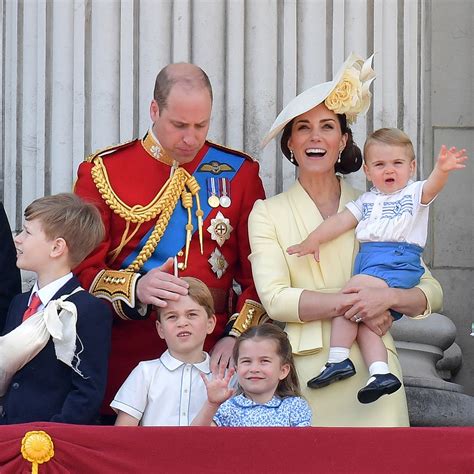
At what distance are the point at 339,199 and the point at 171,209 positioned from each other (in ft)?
1.87

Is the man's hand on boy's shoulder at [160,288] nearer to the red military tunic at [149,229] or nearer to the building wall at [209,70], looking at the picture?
the red military tunic at [149,229]

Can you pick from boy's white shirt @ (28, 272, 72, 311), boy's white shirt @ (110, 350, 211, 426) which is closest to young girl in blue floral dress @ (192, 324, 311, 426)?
boy's white shirt @ (110, 350, 211, 426)

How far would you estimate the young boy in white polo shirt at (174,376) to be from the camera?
509 centimetres

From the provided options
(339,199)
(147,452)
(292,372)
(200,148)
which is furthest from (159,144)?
(147,452)

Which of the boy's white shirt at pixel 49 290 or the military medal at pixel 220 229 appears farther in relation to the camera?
the military medal at pixel 220 229

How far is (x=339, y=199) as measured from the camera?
18.2 feet

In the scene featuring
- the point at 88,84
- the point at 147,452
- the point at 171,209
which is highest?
the point at 88,84

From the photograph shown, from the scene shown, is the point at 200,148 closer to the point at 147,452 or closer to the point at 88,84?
the point at 88,84

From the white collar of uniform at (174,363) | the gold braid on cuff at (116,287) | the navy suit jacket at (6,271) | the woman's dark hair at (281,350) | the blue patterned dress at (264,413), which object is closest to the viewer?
the blue patterned dress at (264,413)

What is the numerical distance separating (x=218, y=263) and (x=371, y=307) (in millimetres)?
680

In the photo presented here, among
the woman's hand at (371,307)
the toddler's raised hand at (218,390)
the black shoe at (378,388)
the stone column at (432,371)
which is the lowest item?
the stone column at (432,371)

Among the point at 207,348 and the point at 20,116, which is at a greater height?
the point at 20,116

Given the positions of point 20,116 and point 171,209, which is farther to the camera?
point 20,116

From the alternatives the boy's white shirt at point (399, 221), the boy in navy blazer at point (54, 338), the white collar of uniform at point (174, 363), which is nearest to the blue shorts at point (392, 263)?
the boy's white shirt at point (399, 221)
